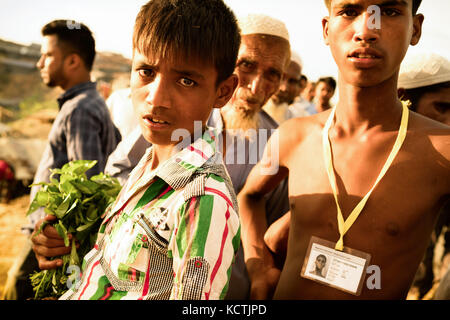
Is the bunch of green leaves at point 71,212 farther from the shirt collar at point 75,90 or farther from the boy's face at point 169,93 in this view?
the shirt collar at point 75,90

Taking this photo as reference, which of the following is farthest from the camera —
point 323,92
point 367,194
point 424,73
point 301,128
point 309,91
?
point 309,91

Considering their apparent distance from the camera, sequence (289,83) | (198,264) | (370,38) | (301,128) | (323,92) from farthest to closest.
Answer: (323,92)
(289,83)
(301,128)
(370,38)
(198,264)

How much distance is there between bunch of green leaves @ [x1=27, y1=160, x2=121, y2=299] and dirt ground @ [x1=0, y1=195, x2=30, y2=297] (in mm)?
4018

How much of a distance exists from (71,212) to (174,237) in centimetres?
83

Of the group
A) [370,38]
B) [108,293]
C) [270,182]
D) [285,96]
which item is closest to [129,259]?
[108,293]

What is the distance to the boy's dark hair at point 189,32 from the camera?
1412 millimetres

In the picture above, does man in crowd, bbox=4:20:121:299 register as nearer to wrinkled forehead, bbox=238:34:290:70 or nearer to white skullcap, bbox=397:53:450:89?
wrinkled forehead, bbox=238:34:290:70

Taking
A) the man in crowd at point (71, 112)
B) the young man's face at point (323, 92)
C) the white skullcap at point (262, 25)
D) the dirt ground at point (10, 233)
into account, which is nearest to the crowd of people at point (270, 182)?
the white skullcap at point (262, 25)

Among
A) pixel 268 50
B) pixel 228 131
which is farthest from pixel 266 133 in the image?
pixel 268 50

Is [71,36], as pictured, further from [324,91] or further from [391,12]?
[324,91]

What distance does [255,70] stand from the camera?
9.07 ft

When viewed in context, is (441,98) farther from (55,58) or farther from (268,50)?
(55,58)

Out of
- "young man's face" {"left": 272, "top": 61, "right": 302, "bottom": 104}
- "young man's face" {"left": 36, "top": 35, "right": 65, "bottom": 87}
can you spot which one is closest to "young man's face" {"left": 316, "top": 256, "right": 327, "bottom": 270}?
"young man's face" {"left": 36, "top": 35, "right": 65, "bottom": 87}

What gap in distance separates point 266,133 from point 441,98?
1133mm
